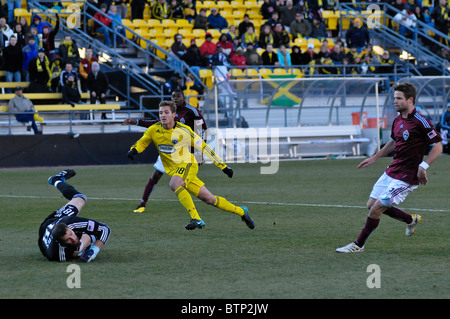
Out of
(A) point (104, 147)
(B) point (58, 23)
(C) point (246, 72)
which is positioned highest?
(B) point (58, 23)

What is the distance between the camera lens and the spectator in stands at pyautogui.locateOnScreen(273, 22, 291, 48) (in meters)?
31.5

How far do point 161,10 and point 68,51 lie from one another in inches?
217

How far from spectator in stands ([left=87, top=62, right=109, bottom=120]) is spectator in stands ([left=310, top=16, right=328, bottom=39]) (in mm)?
10323

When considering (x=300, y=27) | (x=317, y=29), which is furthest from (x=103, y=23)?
(x=317, y=29)

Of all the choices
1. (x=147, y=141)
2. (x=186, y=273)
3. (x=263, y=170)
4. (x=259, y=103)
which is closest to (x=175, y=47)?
(x=259, y=103)

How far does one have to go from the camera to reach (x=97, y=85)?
26906mm

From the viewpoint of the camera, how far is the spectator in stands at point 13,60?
84.8 ft

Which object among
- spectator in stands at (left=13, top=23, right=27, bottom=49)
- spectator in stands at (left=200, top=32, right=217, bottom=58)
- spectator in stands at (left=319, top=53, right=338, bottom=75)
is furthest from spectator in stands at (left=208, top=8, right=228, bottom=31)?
spectator in stands at (left=13, top=23, right=27, bottom=49)

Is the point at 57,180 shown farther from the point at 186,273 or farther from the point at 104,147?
the point at 104,147

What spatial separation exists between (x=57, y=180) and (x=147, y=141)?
1297mm

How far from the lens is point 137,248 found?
30.3ft

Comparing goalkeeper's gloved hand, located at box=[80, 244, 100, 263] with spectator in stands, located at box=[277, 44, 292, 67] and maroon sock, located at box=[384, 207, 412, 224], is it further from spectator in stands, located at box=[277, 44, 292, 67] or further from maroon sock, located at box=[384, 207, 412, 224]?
spectator in stands, located at box=[277, 44, 292, 67]
